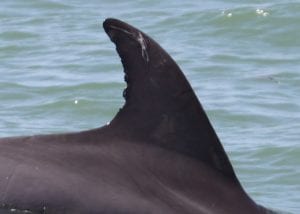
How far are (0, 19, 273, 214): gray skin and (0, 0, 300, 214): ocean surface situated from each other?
5.98ft

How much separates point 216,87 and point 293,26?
2.48 m

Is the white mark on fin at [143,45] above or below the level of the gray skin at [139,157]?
above

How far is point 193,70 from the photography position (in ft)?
37.3

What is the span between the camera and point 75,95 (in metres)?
10.3

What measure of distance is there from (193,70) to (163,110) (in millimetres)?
6157

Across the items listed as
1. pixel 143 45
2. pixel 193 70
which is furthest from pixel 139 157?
pixel 193 70

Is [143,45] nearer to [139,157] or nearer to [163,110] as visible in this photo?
[163,110]

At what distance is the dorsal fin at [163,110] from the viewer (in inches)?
205

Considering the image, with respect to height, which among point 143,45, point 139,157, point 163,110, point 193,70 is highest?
point 143,45

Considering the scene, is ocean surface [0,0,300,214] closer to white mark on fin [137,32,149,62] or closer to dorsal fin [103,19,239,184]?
dorsal fin [103,19,239,184]

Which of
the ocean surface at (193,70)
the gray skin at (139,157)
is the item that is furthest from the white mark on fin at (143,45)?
the ocean surface at (193,70)

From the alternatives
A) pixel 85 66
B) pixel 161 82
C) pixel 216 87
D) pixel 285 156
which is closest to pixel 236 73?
pixel 216 87

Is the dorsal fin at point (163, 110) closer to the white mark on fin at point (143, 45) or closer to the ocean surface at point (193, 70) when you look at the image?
the white mark on fin at point (143, 45)

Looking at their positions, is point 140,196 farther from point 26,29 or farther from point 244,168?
point 26,29
